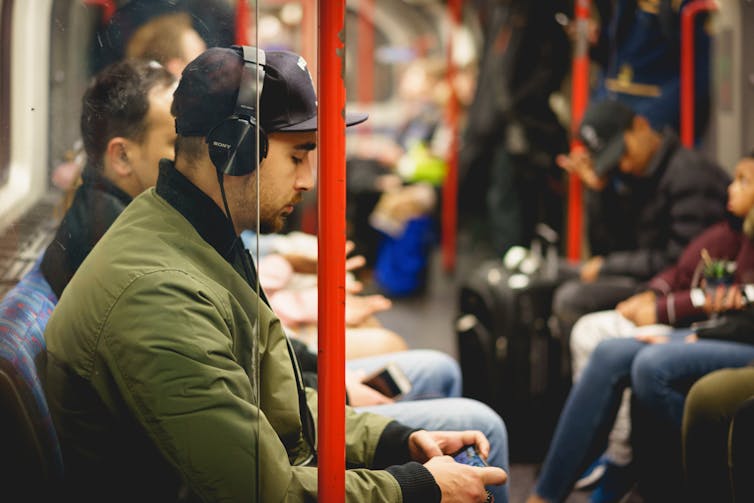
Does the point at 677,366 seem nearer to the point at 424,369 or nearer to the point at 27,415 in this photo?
the point at 424,369

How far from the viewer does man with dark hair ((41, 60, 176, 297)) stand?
1.41 meters

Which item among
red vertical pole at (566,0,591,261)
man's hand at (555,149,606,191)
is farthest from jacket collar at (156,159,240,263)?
red vertical pole at (566,0,591,261)

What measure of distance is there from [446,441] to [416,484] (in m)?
0.25

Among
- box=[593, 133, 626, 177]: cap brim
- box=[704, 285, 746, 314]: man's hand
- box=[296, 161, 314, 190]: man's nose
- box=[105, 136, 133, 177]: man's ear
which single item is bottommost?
box=[704, 285, 746, 314]: man's hand

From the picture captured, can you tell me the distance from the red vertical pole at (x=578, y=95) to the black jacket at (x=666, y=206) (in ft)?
2.62

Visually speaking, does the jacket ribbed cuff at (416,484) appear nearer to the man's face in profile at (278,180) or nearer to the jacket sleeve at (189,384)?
the jacket sleeve at (189,384)

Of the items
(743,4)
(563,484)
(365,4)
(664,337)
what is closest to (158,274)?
(563,484)

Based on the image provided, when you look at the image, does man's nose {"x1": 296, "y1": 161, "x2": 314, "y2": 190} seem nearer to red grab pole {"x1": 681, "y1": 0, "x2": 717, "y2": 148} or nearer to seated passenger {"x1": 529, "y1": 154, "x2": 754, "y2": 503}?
seated passenger {"x1": 529, "y1": 154, "x2": 754, "y2": 503}

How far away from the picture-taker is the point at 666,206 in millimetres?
3123

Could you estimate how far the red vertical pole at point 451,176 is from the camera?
7090 mm

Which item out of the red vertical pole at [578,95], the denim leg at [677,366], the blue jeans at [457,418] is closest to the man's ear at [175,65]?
the blue jeans at [457,418]

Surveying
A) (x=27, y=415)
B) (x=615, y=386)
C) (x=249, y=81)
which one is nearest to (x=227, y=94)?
(x=249, y=81)

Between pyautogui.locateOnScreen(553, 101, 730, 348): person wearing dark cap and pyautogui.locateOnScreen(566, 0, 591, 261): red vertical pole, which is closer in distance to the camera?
pyautogui.locateOnScreen(553, 101, 730, 348): person wearing dark cap

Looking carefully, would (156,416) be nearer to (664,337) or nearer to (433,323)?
(664,337)
